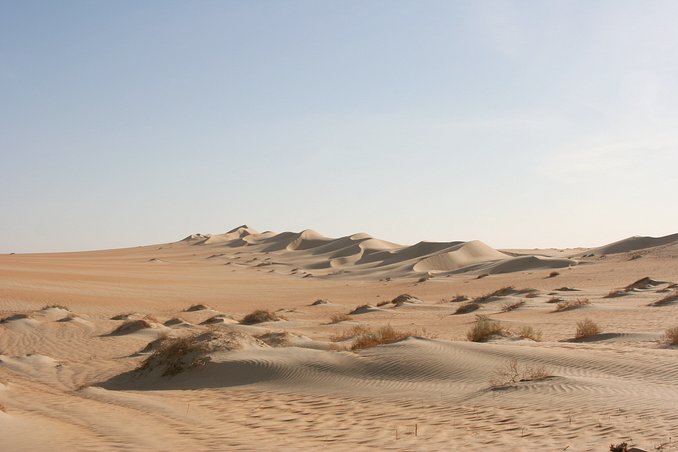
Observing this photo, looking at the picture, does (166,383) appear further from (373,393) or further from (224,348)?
(373,393)

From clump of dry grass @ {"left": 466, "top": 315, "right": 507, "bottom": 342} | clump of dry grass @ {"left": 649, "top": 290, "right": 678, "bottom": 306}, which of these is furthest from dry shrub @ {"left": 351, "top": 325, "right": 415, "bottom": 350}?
clump of dry grass @ {"left": 649, "top": 290, "right": 678, "bottom": 306}

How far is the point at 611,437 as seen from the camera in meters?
6.88

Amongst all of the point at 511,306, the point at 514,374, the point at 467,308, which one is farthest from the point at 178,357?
the point at 511,306

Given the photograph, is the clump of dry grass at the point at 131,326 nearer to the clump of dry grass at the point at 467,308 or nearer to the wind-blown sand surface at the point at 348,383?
the wind-blown sand surface at the point at 348,383

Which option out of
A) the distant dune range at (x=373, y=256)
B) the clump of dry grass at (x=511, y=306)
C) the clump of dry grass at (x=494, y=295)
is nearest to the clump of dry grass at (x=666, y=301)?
the clump of dry grass at (x=511, y=306)

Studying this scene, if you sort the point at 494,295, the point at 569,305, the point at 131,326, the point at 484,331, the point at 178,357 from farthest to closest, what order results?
the point at 494,295, the point at 569,305, the point at 131,326, the point at 484,331, the point at 178,357

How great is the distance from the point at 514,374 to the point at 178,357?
6747 millimetres

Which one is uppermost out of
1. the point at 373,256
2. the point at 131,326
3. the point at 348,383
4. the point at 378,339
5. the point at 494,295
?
the point at 373,256

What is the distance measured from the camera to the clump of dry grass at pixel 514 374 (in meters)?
10.4

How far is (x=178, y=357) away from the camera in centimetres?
1385

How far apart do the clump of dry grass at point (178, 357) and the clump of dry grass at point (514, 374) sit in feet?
19.4

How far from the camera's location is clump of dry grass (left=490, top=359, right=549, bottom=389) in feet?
34.2

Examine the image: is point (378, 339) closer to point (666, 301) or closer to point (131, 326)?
point (131, 326)

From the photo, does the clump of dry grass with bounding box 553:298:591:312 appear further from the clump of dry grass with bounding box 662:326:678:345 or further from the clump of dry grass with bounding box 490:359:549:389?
the clump of dry grass with bounding box 490:359:549:389
